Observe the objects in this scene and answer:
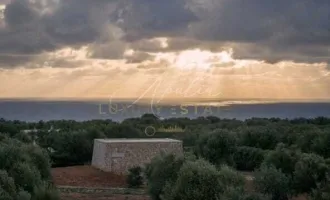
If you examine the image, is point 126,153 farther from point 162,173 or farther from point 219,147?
point 162,173

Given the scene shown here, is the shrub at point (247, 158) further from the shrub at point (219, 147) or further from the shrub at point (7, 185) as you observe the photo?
the shrub at point (7, 185)

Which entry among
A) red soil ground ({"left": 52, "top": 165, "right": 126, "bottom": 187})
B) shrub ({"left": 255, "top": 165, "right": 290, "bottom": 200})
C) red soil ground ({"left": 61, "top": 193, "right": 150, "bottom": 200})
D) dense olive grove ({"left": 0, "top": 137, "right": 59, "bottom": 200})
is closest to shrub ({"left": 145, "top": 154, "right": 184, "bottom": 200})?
red soil ground ({"left": 61, "top": 193, "right": 150, "bottom": 200})

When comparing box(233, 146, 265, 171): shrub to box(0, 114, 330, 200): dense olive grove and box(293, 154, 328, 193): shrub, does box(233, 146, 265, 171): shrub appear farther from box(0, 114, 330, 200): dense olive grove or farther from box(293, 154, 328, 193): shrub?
box(293, 154, 328, 193): shrub

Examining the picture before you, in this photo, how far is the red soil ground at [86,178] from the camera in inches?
1270

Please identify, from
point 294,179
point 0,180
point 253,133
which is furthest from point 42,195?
point 253,133

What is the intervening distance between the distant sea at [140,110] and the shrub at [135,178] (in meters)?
15.1

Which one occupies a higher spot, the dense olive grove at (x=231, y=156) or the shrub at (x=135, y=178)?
the dense olive grove at (x=231, y=156)

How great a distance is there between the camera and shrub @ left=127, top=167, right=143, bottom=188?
1254 inches

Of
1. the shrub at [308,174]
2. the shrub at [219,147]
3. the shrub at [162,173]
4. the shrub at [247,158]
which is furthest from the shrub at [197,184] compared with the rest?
the shrub at [247,158]

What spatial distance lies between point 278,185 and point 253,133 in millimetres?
21312

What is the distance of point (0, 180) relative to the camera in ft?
63.5

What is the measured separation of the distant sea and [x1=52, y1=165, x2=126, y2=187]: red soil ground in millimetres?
11752

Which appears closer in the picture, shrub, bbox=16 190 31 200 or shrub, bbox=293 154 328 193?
shrub, bbox=16 190 31 200

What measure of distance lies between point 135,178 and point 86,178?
3.74m
